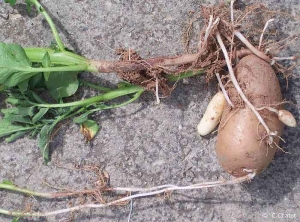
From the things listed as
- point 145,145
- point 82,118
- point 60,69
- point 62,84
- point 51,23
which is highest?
point 51,23

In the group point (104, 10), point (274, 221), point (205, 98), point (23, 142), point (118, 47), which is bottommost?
point (274, 221)

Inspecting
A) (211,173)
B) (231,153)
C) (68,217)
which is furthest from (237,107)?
(68,217)

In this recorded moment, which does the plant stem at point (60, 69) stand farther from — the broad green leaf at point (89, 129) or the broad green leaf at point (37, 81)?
the broad green leaf at point (89, 129)

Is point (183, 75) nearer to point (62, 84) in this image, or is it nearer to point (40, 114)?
point (62, 84)

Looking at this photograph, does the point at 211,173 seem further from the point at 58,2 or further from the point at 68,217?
the point at 58,2

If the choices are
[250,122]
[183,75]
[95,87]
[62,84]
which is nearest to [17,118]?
[62,84]

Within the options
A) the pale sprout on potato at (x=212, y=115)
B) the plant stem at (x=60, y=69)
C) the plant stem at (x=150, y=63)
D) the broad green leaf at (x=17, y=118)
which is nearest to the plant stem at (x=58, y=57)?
the plant stem at (x=60, y=69)
